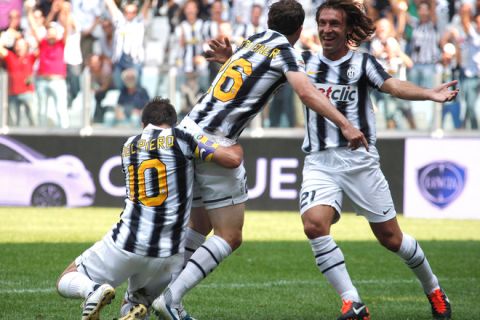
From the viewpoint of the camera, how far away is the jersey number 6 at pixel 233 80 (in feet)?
23.1

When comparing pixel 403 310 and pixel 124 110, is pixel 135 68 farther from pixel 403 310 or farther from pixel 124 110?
pixel 403 310

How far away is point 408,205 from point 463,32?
3.09 m

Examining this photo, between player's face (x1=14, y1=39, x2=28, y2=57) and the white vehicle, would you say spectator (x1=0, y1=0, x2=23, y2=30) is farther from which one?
the white vehicle

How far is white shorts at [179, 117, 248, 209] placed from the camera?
6953 mm

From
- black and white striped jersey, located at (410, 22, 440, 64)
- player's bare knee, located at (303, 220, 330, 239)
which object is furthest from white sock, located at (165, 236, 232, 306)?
black and white striped jersey, located at (410, 22, 440, 64)

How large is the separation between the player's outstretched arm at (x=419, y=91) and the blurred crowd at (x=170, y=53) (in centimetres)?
1004

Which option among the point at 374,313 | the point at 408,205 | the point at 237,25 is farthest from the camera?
the point at 237,25

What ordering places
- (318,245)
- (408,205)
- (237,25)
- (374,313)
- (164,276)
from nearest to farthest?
(164,276)
(318,245)
(374,313)
(408,205)
(237,25)

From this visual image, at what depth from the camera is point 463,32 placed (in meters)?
18.2

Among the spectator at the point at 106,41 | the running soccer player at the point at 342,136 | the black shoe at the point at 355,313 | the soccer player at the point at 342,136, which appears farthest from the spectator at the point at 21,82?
the black shoe at the point at 355,313

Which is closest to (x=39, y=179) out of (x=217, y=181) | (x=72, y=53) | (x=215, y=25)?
(x=72, y=53)

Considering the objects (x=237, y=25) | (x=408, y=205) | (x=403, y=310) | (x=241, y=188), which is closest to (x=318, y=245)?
(x=241, y=188)

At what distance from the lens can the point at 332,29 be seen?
757 cm

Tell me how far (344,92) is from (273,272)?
11.0 feet
